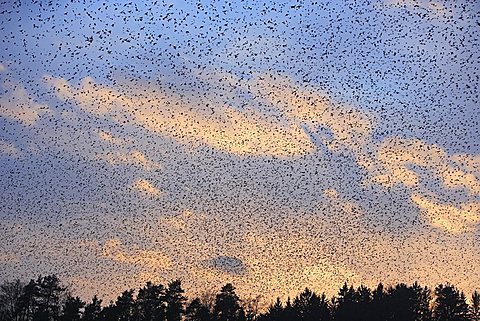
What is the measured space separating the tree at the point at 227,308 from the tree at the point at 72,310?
2048 cm

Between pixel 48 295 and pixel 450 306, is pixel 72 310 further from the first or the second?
pixel 450 306

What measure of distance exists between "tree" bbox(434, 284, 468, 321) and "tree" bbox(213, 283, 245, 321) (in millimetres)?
27479

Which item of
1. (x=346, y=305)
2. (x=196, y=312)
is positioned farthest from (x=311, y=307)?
(x=196, y=312)

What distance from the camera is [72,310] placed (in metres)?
97.4

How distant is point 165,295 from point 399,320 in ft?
112

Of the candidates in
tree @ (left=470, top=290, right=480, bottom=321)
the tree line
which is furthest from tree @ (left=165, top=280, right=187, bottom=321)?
tree @ (left=470, top=290, right=480, bottom=321)

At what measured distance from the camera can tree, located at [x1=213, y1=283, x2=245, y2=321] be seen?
311 ft

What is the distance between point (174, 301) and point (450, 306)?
3864 centimetres

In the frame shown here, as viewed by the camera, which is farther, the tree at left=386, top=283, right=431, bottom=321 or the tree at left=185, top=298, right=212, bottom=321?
the tree at left=185, top=298, right=212, bottom=321

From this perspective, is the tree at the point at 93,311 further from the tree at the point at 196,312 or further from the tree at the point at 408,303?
the tree at the point at 408,303

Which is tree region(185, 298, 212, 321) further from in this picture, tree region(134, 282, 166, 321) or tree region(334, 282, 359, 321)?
tree region(334, 282, 359, 321)

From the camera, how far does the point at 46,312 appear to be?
102 m

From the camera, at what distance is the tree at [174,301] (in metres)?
93.5

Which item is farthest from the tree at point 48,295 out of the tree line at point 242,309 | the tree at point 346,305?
the tree at point 346,305
